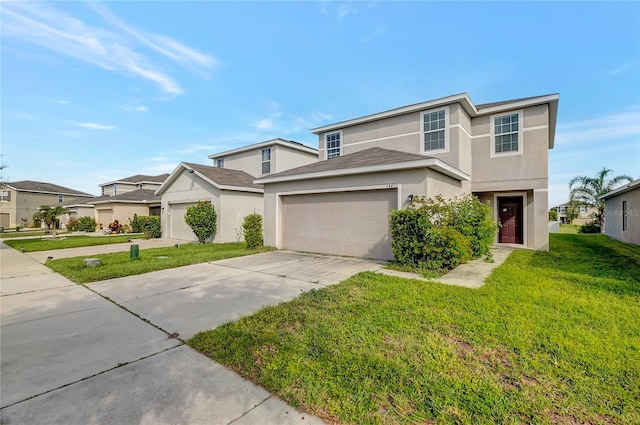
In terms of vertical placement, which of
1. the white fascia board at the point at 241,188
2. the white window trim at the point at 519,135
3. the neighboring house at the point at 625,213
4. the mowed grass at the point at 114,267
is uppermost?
the white window trim at the point at 519,135

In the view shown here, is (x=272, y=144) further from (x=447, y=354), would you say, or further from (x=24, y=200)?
(x=24, y=200)

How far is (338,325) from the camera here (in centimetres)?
373

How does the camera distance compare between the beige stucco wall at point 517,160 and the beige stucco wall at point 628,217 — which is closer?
the beige stucco wall at point 517,160

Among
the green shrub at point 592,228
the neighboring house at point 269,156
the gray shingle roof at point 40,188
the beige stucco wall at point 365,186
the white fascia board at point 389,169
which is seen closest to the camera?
the white fascia board at point 389,169

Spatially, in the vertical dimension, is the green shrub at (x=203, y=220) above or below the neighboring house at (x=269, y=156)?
below

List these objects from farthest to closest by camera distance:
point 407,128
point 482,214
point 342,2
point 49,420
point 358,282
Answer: point 407,128, point 342,2, point 482,214, point 358,282, point 49,420

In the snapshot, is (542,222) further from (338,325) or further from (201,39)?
(201,39)

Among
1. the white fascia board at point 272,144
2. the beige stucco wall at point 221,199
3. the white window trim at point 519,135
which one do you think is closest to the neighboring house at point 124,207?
the beige stucco wall at point 221,199

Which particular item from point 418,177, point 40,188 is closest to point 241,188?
point 418,177

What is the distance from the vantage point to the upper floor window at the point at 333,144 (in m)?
14.4

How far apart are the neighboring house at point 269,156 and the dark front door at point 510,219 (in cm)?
1243

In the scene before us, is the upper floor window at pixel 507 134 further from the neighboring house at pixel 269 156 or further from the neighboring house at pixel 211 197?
the neighboring house at pixel 211 197

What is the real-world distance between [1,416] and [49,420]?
434mm

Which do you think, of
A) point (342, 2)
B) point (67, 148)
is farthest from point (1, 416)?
point (67, 148)
